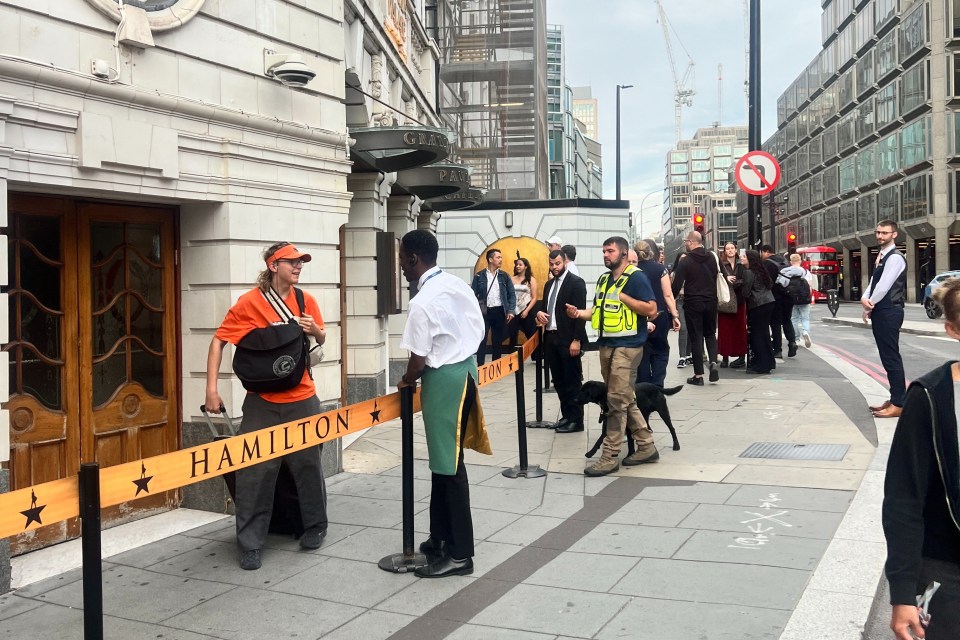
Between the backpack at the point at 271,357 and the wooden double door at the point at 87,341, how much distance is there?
1.28 meters

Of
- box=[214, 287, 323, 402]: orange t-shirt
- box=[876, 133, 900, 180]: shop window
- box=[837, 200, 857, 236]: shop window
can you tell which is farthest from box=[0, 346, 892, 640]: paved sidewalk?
box=[837, 200, 857, 236]: shop window

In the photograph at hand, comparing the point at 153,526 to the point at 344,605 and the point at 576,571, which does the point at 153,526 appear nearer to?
the point at 344,605

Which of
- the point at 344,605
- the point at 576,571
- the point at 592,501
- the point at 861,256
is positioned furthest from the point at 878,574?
the point at 861,256

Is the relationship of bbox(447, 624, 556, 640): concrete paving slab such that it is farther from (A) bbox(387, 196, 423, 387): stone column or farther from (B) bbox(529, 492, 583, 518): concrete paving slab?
(A) bbox(387, 196, 423, 387): stone column

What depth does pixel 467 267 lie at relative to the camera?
20.2 m

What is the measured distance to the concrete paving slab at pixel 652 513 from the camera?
5816 millimetres

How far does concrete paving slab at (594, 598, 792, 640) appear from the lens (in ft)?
13.1

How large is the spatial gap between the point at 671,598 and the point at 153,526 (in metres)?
3.64

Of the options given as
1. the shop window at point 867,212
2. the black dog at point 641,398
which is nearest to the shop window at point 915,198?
the shop window at point 867,212

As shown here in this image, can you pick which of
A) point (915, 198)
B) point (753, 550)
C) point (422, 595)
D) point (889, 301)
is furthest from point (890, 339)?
point (915, 198)

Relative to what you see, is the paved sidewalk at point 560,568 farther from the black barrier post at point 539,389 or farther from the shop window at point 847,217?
the shop window at point 847,217

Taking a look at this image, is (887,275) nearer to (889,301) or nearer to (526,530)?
(889,301)

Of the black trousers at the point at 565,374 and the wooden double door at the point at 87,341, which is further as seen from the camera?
the black trousers at the point at 565,374

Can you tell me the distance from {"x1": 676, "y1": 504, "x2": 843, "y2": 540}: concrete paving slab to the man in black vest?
3585 mm
